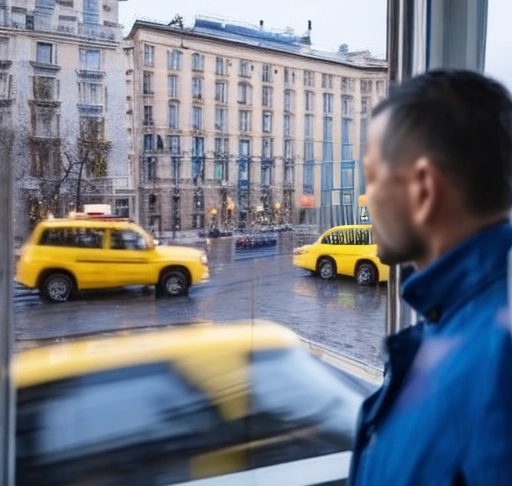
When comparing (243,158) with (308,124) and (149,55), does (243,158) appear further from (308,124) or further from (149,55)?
(149,55)

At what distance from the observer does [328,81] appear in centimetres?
169

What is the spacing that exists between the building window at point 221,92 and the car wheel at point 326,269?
18.5 inches

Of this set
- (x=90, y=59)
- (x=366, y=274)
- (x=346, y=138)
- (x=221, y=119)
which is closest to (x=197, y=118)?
(x=221, y=119)

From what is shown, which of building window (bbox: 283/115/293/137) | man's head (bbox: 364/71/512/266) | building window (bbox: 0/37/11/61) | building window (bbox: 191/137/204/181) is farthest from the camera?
building window (bbox: 283/115/293/137)

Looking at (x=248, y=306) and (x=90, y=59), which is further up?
(x=90, y=59)

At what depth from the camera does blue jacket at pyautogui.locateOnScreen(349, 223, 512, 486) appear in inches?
27.2

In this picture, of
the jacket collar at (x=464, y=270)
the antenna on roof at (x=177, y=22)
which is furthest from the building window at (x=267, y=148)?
the jacket collar at (x=464, y=270)

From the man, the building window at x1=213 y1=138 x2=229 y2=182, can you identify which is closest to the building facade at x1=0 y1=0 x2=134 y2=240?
the building window at x1=213 y1=138 x2=229 y2=182

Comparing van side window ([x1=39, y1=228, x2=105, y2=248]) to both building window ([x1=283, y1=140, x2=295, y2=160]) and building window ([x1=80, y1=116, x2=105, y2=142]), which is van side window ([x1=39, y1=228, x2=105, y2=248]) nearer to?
building window ([x1=80, y1=116, x2=105, y2=142])

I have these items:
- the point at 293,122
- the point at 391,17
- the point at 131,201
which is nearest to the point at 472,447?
the point at 131,201

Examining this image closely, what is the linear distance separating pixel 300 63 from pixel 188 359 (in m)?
0.77

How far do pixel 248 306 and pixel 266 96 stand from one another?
0.51 metres

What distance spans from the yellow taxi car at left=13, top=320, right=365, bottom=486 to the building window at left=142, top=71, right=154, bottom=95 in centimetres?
54

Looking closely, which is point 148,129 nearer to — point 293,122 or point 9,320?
point 293,122
